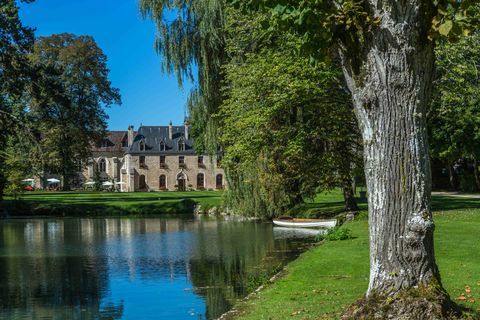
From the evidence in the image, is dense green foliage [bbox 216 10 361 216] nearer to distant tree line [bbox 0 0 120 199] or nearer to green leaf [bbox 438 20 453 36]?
distant tree line [bbox 0 0 120 199]

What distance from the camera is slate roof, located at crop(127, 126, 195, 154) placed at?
83875 millimetres

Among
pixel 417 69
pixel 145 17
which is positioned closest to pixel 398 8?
pixel 417 69

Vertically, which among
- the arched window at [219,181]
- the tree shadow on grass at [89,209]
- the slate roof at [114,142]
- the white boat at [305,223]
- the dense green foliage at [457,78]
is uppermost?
the slate roof at [114,142]

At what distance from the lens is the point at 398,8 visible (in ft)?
20.3

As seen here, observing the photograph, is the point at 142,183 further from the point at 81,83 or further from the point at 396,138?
the point at 396,138

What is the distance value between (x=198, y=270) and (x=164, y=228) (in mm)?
14702

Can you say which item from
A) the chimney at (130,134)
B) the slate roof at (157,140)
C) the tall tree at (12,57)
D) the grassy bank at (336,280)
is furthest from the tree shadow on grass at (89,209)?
the chimney at (130,134)

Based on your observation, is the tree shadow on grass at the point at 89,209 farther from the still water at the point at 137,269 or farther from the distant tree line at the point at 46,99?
the still water at the point at 137,269

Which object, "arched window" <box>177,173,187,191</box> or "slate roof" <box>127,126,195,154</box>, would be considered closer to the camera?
"arched window" <box>177,173,187,191</box>

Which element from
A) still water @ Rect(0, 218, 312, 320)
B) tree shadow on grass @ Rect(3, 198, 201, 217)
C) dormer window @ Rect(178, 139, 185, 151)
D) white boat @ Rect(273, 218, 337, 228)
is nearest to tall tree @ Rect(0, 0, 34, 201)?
still water @ Rect(0, 218, 312, 320)

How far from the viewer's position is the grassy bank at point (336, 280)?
321 inches

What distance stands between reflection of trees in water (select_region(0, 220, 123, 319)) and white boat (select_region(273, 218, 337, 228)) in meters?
8.68

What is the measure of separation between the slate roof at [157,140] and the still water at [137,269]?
5423 cm

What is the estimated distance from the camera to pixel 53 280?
15.2 m
